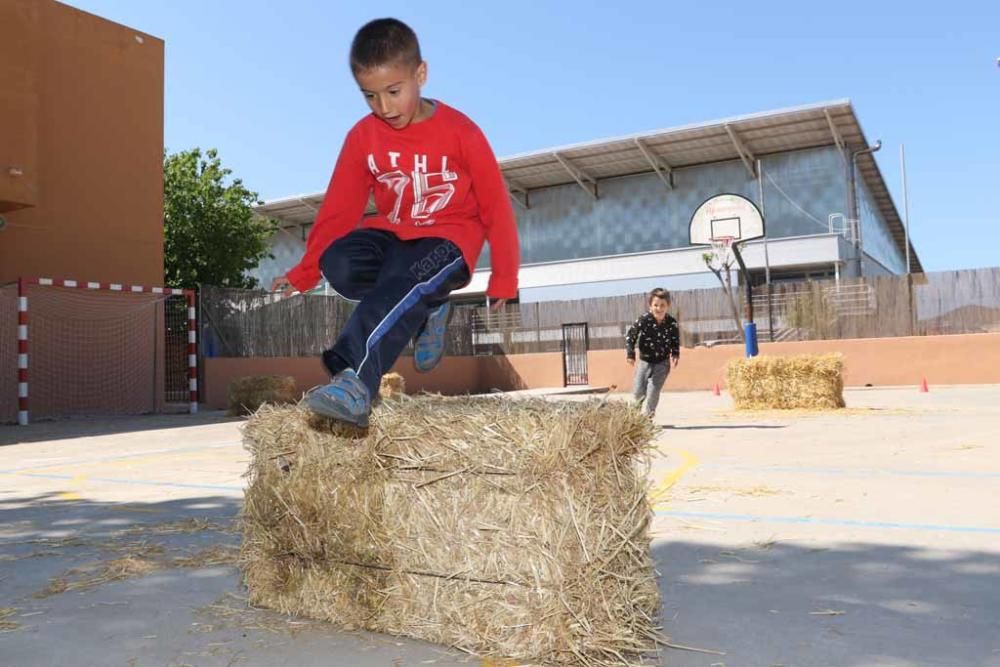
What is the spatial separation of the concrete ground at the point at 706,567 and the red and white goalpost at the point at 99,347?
8.76m

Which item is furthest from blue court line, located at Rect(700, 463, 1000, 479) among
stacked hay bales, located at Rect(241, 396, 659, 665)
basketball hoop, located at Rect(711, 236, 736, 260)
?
basketball hoop, located at Rect(711, 236, 736, 260)

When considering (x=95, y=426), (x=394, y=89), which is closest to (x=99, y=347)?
(x=95, y=426)

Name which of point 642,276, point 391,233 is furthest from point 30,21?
point 642,276

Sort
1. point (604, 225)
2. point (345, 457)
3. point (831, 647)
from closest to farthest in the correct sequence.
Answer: point (831, 647)
point (345, 457)
point (604, 225)

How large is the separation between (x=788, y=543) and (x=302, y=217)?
133ft

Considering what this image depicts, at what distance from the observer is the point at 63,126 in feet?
50.7

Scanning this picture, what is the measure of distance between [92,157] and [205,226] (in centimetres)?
940

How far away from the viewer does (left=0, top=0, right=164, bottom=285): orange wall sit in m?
15.0

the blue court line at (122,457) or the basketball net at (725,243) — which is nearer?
the blue court line at (122,457)

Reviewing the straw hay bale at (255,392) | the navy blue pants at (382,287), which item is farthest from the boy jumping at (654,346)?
the straw hay bale at (255,392)

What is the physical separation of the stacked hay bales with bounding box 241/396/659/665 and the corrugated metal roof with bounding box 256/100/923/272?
3067 cm

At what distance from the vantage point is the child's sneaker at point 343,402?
2361mm

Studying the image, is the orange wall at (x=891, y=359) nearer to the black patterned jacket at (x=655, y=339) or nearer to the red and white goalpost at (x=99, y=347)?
the black patterned jacket at (x=655, y=339)

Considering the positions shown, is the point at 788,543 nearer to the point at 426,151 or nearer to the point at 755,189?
the point at 426,151
